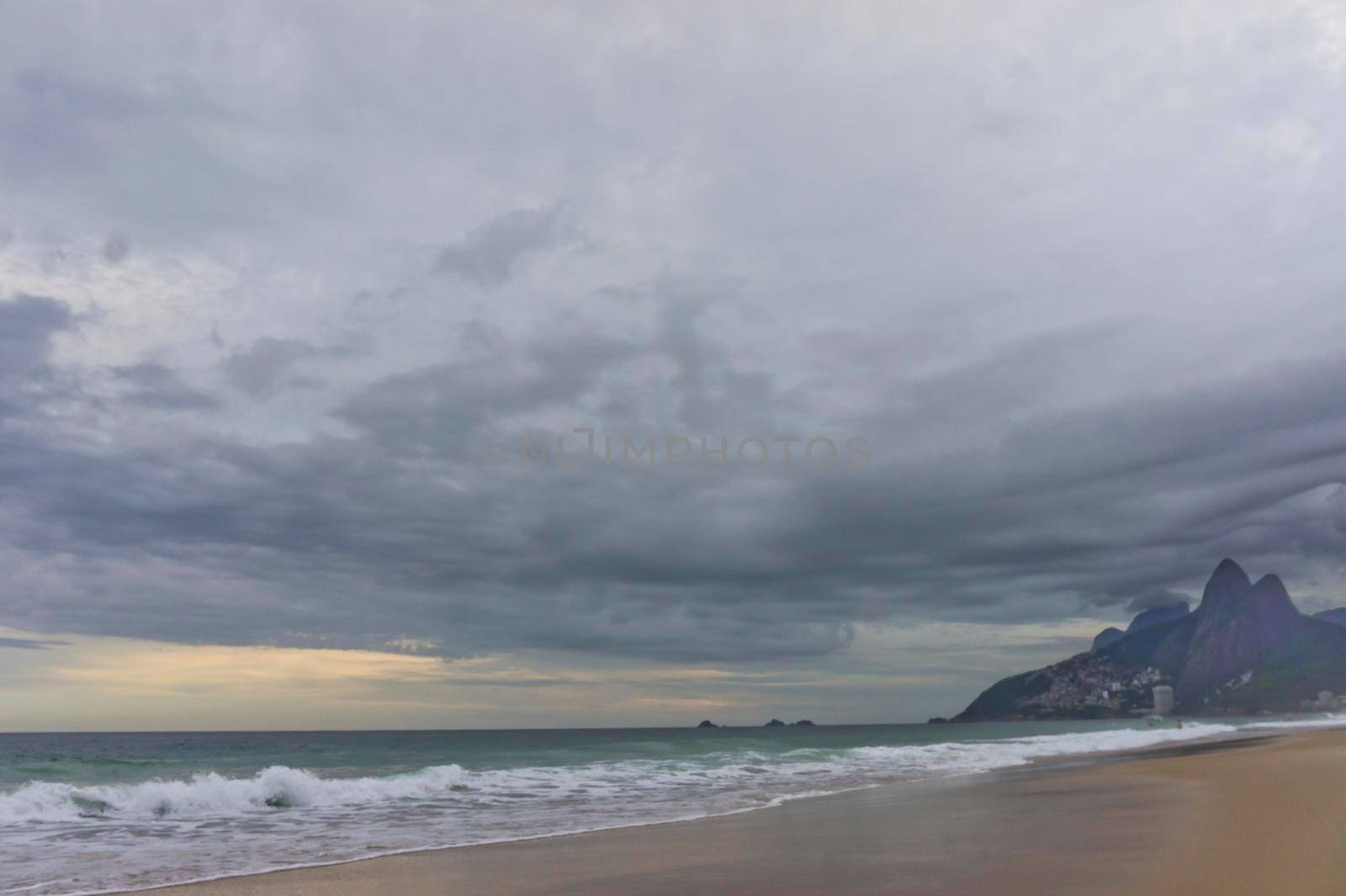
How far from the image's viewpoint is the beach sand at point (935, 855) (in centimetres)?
845

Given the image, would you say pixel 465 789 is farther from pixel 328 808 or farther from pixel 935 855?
pixel 935 855

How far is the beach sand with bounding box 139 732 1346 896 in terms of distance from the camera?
8453 millimetres

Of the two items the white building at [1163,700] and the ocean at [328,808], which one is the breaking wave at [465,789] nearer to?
the ocean at [328,808]

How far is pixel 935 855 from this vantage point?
33.9 ft

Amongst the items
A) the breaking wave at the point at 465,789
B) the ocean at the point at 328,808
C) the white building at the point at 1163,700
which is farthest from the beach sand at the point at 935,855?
the white building at the point at 1163,700

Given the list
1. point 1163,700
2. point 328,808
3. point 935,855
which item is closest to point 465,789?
point 328,808

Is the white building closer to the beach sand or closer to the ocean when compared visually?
the ocean

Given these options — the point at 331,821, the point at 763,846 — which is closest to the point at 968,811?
the point at 763,846

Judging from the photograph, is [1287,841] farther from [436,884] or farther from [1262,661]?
[1262,661]

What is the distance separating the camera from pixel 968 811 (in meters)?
15.3

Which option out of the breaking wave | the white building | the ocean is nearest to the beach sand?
the ocean

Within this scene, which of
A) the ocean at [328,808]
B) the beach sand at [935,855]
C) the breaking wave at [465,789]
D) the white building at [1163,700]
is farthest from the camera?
the white building at [1163,700]

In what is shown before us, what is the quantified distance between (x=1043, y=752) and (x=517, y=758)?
24.5 meters

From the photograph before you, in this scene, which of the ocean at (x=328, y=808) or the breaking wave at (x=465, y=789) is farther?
the breaking wave at (x=465, y=789)
